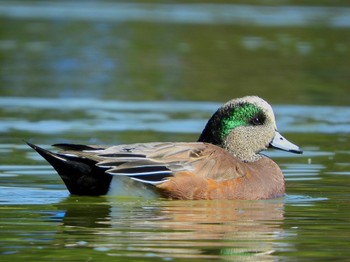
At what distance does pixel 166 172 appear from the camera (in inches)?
375

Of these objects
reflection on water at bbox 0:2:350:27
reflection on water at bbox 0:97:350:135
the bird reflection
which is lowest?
the bird reflection

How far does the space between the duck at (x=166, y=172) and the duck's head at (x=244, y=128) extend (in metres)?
0.03

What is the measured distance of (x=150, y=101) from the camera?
54.9 ft

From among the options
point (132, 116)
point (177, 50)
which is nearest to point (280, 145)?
point (132, 116)

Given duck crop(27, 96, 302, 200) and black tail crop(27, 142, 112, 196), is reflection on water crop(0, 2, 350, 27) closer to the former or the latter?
duck crop(27, 96, 302, 200)

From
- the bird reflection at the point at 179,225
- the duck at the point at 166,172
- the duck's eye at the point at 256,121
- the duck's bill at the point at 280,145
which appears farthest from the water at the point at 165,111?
the duck's eye at the point at 256,121

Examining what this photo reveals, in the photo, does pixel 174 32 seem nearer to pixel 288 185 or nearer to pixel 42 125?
pixel 42 125

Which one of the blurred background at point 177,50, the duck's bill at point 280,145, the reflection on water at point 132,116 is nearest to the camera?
the duck's bill at point 280,145

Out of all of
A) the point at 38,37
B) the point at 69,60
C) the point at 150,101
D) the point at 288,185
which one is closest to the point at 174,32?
the point at 38,37

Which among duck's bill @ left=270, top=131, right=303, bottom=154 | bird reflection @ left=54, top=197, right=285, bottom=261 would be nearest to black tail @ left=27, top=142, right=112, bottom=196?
bird reflection @ left=54, top=197, right=285, bottom=261

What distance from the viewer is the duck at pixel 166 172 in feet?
31.1

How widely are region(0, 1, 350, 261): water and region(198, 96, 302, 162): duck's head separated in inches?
20.4

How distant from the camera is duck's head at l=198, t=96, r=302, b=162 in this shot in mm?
10453

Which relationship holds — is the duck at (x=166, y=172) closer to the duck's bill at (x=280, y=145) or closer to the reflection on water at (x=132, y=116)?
the duck's bill at (x=280, y=145)
